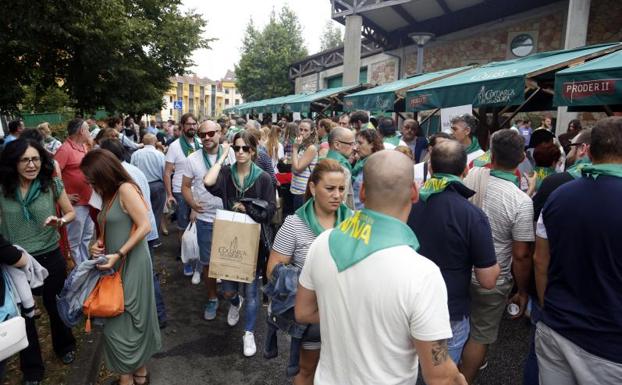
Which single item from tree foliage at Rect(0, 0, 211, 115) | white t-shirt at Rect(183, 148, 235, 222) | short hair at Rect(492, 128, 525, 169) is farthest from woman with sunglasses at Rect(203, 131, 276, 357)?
tree foliage at Rect(0, 0, 211, 115)

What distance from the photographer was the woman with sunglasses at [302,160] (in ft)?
18.7

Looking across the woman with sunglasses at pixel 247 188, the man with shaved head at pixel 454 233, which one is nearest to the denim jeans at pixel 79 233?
the woman with sunglasses at pixel 247 188

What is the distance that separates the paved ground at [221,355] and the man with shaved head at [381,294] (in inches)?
83.7

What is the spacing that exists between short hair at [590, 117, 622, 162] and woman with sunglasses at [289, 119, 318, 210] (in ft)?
12.2

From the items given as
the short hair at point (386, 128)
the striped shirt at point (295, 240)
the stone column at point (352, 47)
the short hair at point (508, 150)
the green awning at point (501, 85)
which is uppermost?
the stone column at point (352, 47)

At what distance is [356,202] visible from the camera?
5.00 metres

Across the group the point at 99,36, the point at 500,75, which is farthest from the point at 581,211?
the point at 99,36

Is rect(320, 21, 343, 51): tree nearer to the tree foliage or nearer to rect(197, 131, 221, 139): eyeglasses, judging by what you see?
→ the tree foliage

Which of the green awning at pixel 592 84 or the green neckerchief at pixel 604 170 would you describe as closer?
the green neckerchief at pixel 604 170

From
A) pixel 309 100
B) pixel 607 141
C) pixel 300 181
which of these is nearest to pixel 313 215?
pixel 607 141

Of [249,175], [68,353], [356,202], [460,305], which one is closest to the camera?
[460,305]

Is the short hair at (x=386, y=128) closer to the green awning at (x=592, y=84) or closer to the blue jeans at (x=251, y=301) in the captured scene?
the green awning at (x=592, y=84)

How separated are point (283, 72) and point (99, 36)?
2936 cm

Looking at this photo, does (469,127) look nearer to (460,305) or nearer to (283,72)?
(460,305)
